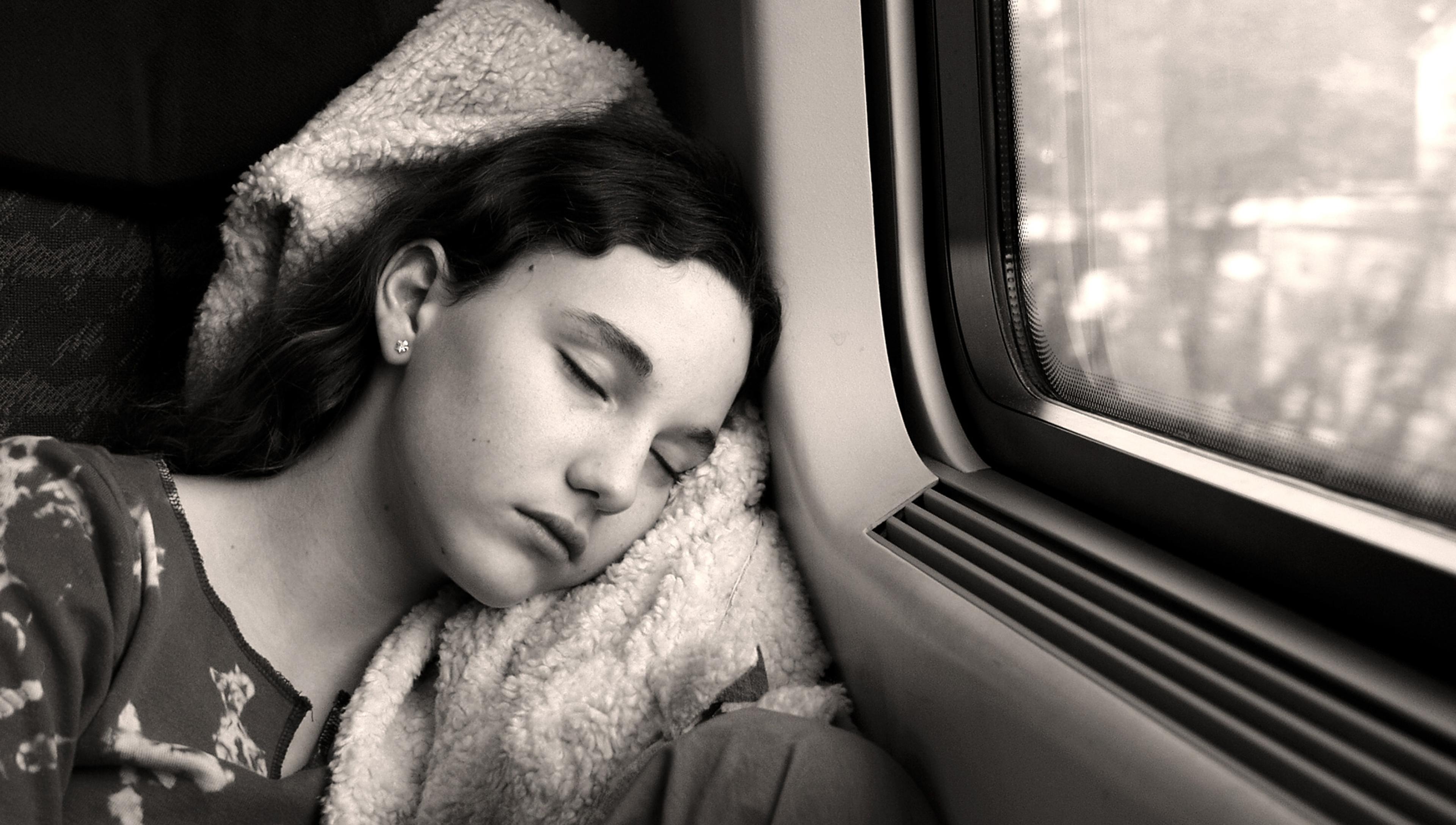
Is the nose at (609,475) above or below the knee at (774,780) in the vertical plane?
above

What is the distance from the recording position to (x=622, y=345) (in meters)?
0.92

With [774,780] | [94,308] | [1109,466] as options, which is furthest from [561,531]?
[94,308]

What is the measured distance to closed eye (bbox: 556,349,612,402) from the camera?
915mm

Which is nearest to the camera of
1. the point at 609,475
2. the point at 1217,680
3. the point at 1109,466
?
the point at 1217,680

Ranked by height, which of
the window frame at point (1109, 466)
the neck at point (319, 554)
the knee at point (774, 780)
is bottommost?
the knee at point (774, 780)

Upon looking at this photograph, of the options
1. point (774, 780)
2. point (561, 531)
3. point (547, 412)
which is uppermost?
point (547, 412)

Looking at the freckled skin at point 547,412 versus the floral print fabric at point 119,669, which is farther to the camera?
the freckled skin at point 547,412

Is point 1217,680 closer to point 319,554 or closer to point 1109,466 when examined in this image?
point 1109,466

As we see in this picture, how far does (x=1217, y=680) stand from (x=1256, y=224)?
32 cm

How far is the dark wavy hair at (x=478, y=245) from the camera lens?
101 centimetres

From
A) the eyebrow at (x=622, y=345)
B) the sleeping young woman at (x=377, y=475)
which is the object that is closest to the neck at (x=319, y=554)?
the sleeping young woman at (x=377, y=475)

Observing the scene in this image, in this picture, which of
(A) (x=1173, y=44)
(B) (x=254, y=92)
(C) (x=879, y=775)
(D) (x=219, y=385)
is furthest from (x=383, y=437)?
(A) (x=1173, y=44)

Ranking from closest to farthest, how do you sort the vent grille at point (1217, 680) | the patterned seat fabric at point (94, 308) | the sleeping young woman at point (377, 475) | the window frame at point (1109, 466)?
the vent grille at point (1217, 680), the window frame at point (1109, 466), the sleeping young woman at point (377, 475), the patterned seat fabric at point (94, 308)

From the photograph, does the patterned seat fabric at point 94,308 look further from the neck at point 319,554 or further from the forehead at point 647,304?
the forehead at point 647,304
